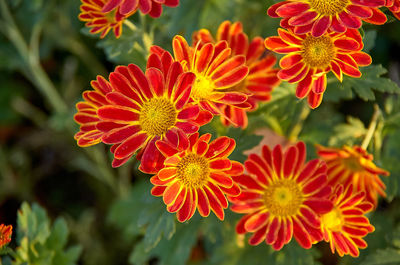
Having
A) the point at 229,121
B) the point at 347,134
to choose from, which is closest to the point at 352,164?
the point at 347,134

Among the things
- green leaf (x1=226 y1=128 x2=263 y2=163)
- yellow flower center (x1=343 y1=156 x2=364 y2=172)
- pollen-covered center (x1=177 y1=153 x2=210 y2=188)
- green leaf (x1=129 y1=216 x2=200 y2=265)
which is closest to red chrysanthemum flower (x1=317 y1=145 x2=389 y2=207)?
yellow flower center (x1=343 y1=156 x2=364 y2=172)

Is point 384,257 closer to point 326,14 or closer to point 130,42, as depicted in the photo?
point 326,14

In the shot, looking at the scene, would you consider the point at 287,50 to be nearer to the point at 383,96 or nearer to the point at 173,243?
the point at 173,243

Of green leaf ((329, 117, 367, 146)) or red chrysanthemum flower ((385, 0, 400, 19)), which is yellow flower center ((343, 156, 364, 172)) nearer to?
green leaf ((329, 117, 367, 146))

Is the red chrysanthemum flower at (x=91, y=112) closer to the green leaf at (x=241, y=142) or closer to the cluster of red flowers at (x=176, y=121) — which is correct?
the cluster of red flowers at (x=176, y=121)

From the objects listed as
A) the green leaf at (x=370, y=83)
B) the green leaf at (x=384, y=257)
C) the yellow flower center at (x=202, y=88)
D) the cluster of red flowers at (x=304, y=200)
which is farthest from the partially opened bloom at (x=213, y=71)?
the green leaf at (x=384, y=257)

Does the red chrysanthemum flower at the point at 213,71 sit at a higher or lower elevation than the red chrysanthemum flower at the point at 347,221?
higher

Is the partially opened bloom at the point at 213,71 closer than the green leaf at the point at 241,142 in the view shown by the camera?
Yes

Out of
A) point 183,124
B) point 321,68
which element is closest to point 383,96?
point 321,68
